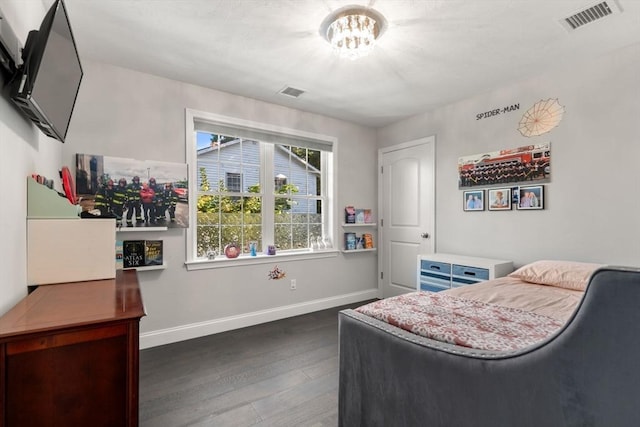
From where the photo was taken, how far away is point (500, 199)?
320 centimetres

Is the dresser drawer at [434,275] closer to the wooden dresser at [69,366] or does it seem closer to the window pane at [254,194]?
the window pane at [254,194]

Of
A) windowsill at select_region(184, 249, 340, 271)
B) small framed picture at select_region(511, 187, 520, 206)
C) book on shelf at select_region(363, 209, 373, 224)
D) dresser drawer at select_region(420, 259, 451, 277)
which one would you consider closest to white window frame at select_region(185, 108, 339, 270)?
windowsill at select_region(184, 249, 340, 271)

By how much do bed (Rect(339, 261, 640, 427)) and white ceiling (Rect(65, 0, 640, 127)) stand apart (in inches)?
74.0

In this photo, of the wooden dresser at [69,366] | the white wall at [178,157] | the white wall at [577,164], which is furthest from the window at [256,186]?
the wooden dresser at [69,366]

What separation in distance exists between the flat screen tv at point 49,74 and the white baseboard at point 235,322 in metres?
1.97

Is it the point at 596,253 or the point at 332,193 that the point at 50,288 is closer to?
the point at 332,193

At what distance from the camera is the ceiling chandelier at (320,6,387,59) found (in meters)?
1.95

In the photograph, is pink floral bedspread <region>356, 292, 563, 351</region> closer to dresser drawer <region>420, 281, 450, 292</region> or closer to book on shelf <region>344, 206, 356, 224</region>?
dresser drawer <region>420, 281, 450, 292</region>

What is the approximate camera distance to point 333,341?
293cm

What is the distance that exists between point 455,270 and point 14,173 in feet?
11.2

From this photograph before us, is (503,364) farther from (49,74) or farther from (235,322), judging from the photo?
(235,322)

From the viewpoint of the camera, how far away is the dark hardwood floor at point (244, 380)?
1.82 m

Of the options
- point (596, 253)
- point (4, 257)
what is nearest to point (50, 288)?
point (4, 257)

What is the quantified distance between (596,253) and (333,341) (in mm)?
2446
